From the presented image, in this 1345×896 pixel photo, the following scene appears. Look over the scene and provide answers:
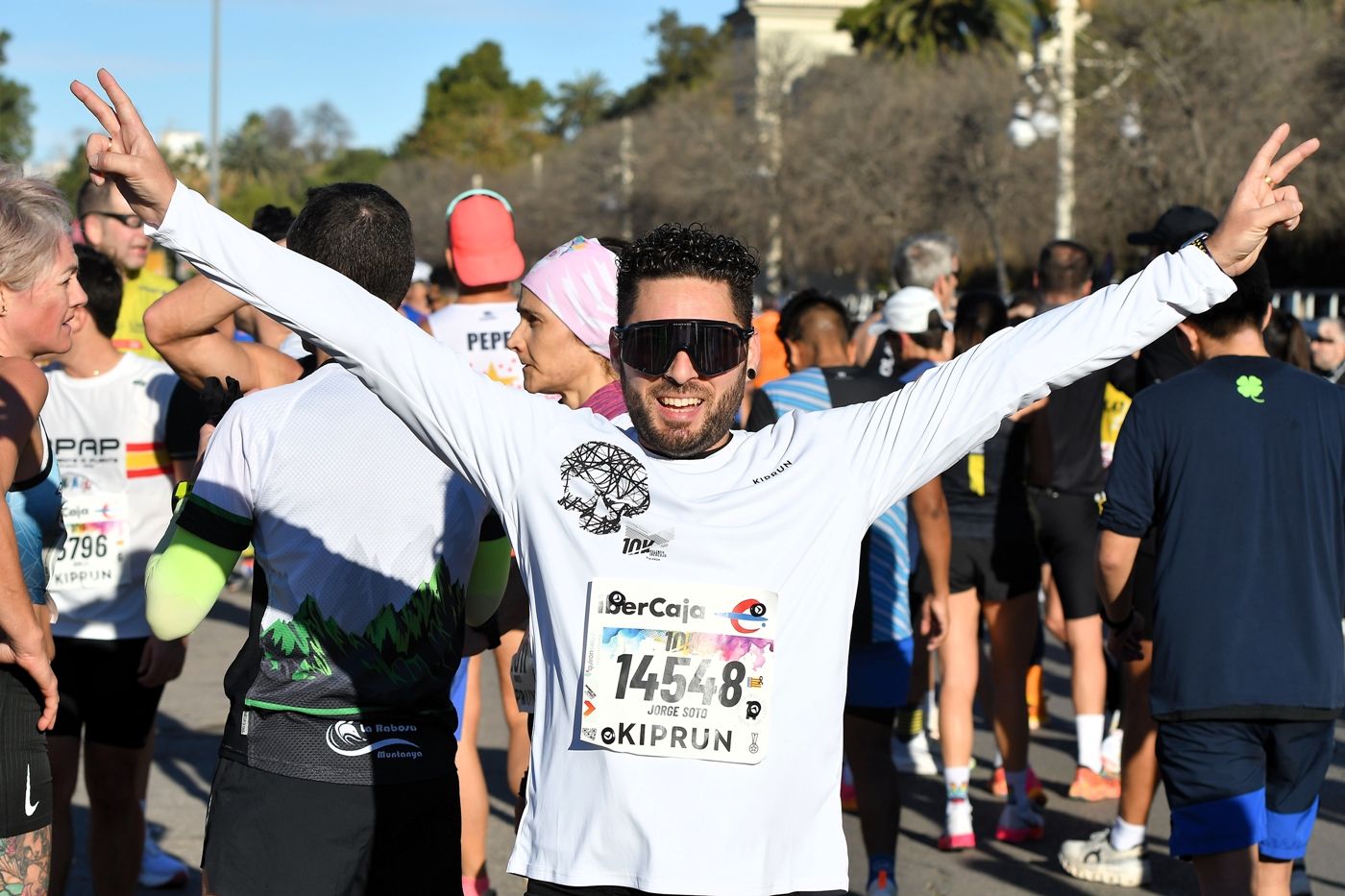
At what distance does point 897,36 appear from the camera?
5847 centimetres

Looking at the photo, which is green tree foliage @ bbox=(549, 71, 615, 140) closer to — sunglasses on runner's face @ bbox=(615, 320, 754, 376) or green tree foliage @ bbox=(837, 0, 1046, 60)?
green tree foliage @ bbox=(837, 0, 1046, 60)

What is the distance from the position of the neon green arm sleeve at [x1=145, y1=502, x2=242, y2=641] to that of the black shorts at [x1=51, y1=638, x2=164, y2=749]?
6.23ft

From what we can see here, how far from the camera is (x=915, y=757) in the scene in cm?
808

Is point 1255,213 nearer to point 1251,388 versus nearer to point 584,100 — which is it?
point 1251,388

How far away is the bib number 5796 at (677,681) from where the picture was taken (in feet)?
8.75

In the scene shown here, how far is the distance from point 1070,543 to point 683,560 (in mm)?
5088

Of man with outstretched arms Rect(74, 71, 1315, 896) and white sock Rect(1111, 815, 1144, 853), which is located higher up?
man with outstretched arms Rect(74, 71, 1315, 896)

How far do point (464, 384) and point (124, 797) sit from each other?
289 centimetres

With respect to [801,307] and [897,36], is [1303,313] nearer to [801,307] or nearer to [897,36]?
[801,307]

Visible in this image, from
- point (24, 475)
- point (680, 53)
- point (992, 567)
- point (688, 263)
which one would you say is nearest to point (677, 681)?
point (688, 263)

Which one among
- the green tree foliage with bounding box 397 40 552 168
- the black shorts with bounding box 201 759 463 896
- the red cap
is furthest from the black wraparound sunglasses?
the green tree foliage with bounding box 397 40 552 168

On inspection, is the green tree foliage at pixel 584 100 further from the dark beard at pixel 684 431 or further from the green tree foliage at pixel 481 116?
the dark beard at pixel 684 431

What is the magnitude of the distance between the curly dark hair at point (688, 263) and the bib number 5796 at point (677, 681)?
62 cm

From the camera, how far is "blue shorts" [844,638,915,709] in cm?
575
